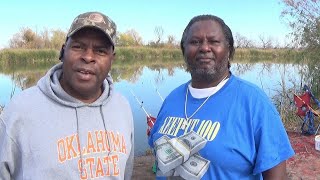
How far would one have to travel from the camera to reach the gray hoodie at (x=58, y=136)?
5.27ft

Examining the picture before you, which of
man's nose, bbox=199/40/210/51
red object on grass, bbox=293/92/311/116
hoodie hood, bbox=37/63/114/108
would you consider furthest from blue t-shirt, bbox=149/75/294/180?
red object on grass, bbox=293/92/311/116

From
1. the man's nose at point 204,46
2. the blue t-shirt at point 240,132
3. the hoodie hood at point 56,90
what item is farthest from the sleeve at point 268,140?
the hoodie hood at point 56,90

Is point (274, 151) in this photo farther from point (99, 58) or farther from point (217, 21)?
point (99, 58)

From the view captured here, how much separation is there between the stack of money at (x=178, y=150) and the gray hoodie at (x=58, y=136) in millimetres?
209

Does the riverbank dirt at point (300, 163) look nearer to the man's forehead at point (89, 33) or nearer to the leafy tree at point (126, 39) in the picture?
the man's forehead at point (89, 33)

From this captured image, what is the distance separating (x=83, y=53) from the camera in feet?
5.65

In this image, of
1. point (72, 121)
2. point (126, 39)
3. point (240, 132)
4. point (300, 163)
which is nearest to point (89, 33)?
point (72, 121)

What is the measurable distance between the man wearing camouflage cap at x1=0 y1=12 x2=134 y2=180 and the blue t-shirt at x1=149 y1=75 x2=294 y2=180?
1.51ft

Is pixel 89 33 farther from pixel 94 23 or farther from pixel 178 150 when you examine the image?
pixel 178 150

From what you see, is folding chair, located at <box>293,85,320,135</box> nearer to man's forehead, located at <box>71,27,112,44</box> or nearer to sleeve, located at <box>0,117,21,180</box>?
man's forehead, located at <box>71,27,112,44</box>

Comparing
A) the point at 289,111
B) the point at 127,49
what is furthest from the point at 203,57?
the point at 127,49

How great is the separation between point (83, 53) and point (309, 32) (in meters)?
10.5

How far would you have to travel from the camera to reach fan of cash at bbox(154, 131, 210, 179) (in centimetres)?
189

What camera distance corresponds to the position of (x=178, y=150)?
1949 mm
